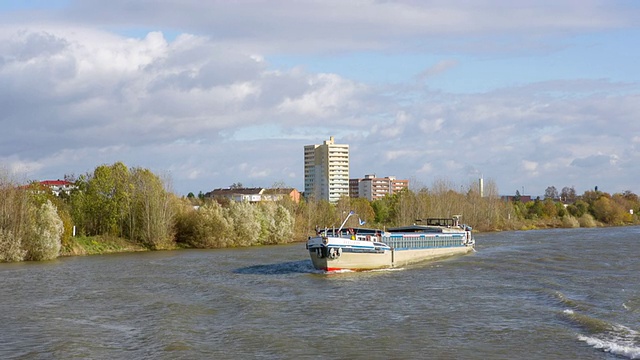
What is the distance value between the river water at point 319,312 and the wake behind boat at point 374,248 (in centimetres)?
148

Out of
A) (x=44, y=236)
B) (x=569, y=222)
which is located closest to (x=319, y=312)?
(x=44, y=236)

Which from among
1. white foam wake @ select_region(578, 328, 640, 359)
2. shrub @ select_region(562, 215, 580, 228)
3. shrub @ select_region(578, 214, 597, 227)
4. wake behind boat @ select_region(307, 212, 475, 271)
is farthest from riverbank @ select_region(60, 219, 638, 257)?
shrub @ select_region(578, 214, 597, 227)

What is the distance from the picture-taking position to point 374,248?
5422 centimetres

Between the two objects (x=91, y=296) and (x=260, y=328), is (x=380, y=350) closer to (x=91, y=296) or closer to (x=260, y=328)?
(x=260, y=328)

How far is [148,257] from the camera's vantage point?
68.8 metres

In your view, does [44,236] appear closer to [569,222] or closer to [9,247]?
[9,247]

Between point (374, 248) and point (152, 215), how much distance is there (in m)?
36.6

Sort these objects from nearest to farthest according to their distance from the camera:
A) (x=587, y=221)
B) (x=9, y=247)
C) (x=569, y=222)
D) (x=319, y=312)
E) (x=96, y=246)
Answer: (x=319, y=312) < (x=9, y=247) < (x=96, y=246) < (x=569, y=222) < (x=587, y=221)

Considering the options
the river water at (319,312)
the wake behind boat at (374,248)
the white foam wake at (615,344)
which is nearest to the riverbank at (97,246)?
the river water at (319,312)

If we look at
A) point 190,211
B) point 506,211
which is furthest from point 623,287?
point 506,211

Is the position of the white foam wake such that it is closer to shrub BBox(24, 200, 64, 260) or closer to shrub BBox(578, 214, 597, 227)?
shrub BBox(24, 200, 64, 260)

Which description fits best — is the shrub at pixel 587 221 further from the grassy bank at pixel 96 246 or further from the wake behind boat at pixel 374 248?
the grassy bank at pixel 96 246

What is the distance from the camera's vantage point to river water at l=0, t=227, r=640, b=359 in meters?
24.7

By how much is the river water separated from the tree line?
7.97 meters
